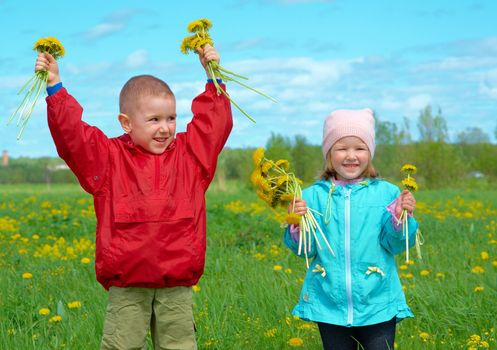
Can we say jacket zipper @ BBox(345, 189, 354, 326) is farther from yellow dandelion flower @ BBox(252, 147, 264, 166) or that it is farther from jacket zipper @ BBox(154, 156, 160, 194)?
jacket zipper @ BBox(154, 156, 160, 194)

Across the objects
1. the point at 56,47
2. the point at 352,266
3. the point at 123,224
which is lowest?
the point at 352,266

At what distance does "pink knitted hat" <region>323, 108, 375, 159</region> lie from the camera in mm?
3295

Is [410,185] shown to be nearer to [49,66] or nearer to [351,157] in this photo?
[351,157]

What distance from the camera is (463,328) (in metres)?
4.32

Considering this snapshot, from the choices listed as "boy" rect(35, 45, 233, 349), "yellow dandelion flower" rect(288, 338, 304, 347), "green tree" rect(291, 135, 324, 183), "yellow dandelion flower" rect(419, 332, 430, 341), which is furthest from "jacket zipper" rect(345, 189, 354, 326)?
"green tree" rect(291, 135, 324, 183)

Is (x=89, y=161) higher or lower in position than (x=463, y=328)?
higher

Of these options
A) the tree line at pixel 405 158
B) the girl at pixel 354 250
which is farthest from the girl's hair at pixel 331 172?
the tree line at pixel 405 158

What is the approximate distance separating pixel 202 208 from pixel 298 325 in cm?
135

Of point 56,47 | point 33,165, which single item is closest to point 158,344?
point 56,47

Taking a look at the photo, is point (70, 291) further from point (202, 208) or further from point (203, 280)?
point (202, 208)

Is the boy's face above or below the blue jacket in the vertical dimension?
above

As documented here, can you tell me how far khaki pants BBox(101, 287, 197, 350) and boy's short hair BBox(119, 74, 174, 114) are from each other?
85cm

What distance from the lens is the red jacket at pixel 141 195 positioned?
3.00 meters

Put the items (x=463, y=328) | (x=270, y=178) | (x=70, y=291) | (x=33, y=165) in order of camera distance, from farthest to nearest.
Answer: (x=33, y=165), (x=70, y=291), (x=463, y=328), (x=270, y=178)
